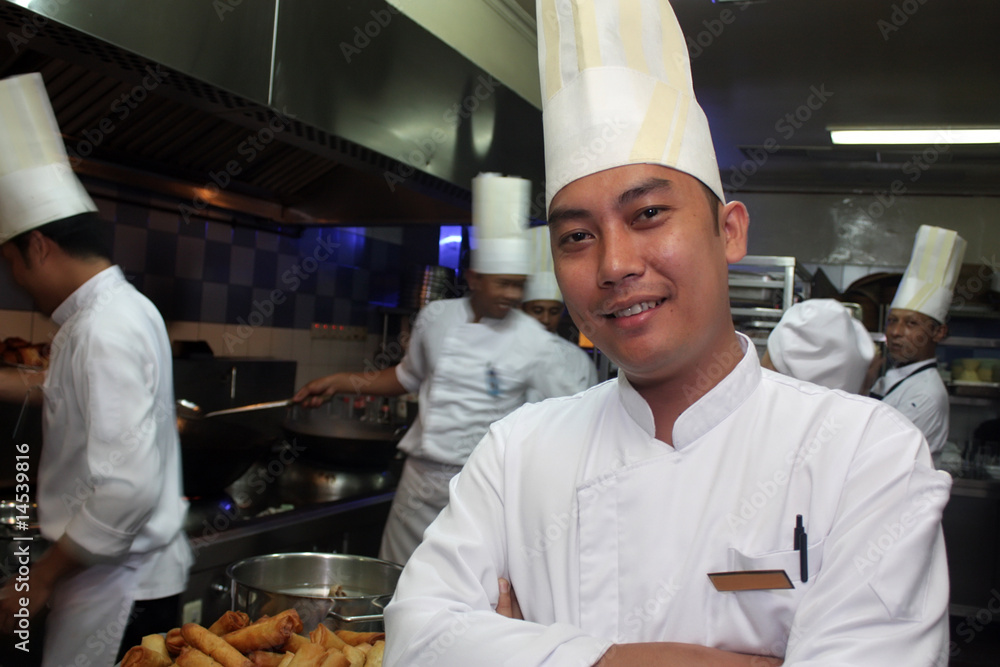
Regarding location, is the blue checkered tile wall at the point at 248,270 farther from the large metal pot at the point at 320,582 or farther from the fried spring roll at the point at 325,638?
the fried spring roll at the point at 325,638

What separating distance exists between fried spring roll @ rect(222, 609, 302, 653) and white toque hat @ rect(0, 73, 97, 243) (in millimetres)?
1106

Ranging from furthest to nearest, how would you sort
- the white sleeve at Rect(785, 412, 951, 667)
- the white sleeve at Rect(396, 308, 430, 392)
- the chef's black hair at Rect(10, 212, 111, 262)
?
the white sleeve at Rect(396, 308, 430, 392), the chef's black hair at Rect(10, 212, 111, 262), the white sleeve at Rect(785, 412, 951, 667)

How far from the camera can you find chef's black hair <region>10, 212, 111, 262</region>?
1803mm

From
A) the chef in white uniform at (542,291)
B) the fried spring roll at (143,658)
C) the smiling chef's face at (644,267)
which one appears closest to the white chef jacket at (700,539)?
the smiling chef's face at (644,267)

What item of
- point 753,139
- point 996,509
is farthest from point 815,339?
point 753,139

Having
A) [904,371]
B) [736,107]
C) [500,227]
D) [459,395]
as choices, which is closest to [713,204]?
[500,227]

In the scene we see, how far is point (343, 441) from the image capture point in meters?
2.96

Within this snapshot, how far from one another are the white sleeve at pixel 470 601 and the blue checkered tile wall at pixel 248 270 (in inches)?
104

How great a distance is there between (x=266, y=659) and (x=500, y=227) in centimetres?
185

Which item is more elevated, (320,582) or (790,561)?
(790,561)

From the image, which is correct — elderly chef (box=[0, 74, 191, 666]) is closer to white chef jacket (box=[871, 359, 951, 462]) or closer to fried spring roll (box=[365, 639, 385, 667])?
fried spring roll (box=[365, 639, 385, 667])

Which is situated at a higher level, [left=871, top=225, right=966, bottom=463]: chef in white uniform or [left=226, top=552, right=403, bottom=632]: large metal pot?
[left=871, top=225, right=966, bottom=463]: chef in white uniform

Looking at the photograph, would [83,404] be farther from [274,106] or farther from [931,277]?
[931,277]

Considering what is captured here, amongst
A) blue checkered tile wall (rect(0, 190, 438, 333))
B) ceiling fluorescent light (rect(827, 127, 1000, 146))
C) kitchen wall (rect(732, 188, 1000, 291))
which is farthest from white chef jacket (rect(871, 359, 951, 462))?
blue checkered tile wall (rect(0, 190, 438, 333))
